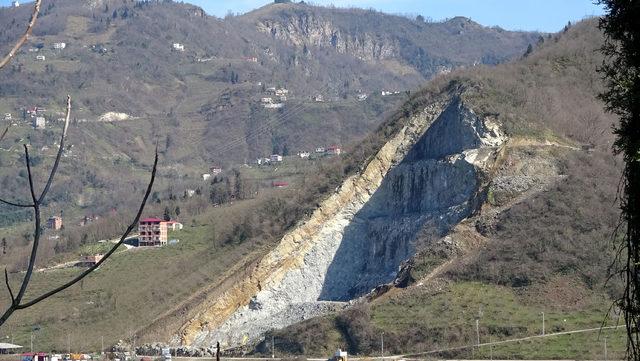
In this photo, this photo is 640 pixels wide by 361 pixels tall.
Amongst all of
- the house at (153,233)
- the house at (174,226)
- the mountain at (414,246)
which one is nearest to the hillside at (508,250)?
the mountain at (414,246)

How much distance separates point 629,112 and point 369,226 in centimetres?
7973

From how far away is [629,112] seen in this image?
12.3 m

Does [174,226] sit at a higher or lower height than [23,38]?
higher

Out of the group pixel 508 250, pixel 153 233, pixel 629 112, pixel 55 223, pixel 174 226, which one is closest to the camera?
pixel 629 112

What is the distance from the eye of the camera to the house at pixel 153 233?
372 ft

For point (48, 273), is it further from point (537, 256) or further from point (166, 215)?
point (537, 256)

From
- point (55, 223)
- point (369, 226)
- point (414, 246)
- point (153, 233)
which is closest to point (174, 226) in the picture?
point (153, 233)

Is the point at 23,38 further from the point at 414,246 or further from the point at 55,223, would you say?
the point at 55,223

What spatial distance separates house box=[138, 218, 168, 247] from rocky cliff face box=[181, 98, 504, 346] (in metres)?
26.1

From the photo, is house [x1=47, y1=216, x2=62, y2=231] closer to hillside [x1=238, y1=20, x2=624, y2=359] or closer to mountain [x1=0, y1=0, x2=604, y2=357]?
mountain [x1=0, y1=0, x2=604, y2=357]

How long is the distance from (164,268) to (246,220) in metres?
8.28

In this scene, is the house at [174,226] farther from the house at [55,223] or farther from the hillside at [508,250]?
the house at [55,223]

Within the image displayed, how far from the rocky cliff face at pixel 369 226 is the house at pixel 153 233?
26137 mm

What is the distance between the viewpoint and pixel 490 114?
91.2 metres
